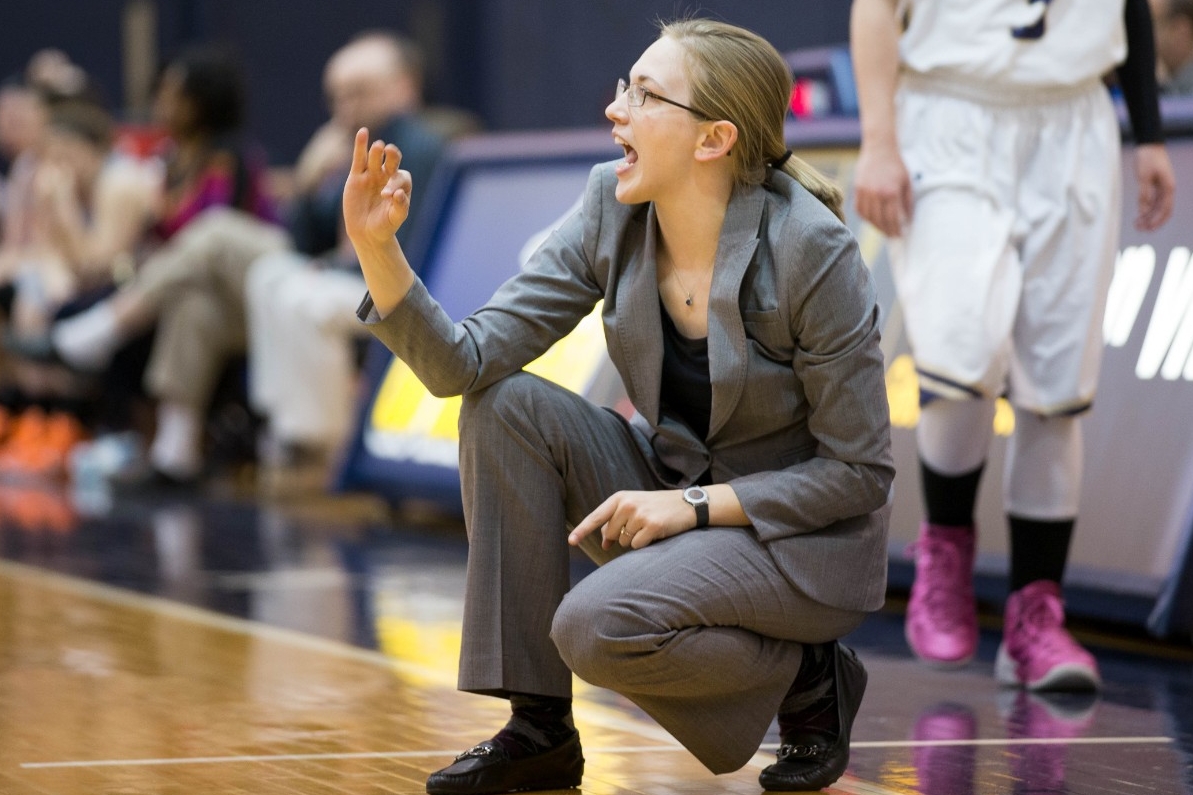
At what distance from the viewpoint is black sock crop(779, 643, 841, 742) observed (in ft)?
9.04

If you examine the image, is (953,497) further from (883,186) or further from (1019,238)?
(883,186)

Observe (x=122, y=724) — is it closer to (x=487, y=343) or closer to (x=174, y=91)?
(x=487, y=343)

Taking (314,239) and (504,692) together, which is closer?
(504,692)

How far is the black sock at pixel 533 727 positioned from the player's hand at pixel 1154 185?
1.67 meters

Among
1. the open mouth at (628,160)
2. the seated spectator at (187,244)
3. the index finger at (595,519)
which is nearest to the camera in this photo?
the index finger at (595,519)

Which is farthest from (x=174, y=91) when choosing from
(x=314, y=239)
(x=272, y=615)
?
(x=272, y=615)

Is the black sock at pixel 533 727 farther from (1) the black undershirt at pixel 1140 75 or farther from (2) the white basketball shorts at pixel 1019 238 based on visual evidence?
(1) the black undershirt at pixel 1140 75

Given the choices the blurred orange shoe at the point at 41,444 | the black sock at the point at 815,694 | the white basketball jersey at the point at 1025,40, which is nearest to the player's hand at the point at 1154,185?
the white basketball jersey at the point at 1025,40

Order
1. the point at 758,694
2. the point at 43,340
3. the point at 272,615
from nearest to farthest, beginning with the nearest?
the point at 758,694, the point at 272,615, the point at 43,340

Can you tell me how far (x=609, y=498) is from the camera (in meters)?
2.67

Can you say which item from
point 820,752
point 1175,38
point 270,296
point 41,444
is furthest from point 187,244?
point 820,752

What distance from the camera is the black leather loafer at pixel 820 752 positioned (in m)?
2.73

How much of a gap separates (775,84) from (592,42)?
785cm

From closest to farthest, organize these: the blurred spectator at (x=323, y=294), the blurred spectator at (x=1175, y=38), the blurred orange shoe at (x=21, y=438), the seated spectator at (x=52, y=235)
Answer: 1. the blurred spectator at (x=1175, y=38)
2. the blurred spectator at (x=323, y=294)
3. the seated spectator at (x=52, y=235)
4. the blurred orange shoe at (x=21, y=438)
